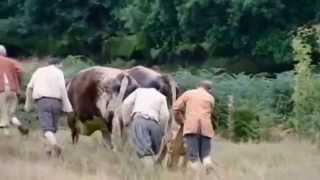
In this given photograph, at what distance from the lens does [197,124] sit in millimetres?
15711

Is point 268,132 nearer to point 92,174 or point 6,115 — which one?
point 6,115

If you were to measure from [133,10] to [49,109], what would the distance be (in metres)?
31.6

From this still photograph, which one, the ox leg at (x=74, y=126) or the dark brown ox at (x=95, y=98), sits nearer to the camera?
the dark brown ox at (x=95, y=98)

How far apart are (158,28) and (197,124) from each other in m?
31.7

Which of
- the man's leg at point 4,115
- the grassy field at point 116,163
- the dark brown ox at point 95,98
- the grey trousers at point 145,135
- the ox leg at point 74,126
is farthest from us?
the ox leg at point 74,126

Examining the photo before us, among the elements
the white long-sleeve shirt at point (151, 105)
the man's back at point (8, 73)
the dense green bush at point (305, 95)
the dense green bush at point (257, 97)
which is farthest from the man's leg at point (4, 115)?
the dense green bush at point (257, 97)

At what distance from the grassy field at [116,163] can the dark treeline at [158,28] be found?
71.2 feet

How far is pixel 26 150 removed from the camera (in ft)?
56.1

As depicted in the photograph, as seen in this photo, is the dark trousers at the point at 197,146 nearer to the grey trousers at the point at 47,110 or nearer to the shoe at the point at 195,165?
the shoe at the point at 195,165

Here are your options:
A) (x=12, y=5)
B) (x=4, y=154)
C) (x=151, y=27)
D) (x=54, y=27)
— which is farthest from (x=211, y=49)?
(x=4, y=154)

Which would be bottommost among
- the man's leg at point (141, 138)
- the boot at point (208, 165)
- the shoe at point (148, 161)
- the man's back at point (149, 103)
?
the boot at point (208, 165)

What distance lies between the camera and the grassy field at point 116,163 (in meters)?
13.2

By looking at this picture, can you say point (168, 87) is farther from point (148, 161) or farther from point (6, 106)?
point (148, 161)

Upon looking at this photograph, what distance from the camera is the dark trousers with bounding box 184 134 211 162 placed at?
623 inches
